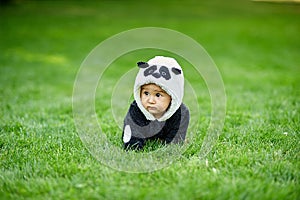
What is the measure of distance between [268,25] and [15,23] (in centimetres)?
1110

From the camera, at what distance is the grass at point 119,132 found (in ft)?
8.98

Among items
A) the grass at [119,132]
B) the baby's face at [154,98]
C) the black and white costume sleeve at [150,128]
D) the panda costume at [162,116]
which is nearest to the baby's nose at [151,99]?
the baby's face at [154,98]

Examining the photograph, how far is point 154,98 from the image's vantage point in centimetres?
342

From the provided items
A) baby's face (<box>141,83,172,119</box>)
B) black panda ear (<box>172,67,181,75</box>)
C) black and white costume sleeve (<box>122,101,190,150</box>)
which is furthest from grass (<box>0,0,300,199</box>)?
black panda ear (<box>172,67,181,75</box>)

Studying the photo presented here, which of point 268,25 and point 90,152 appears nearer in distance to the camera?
point 90,152

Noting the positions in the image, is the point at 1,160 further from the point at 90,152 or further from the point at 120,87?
the point at 120,87

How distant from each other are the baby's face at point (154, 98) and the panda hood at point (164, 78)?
0.14ft

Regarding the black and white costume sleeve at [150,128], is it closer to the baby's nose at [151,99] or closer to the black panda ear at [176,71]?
the baby's nose at [151,99]

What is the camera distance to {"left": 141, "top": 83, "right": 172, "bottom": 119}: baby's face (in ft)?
11.2

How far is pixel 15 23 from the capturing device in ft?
53.1

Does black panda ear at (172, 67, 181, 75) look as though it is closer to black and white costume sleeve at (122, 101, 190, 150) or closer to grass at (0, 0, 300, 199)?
black and white costume sleeve at (122, 101, 190, 150)

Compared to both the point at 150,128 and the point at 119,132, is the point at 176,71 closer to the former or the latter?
the point at 150,128

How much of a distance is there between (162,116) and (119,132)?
0.78 metres

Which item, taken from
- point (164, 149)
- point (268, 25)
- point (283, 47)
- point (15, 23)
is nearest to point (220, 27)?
point (268, 25)
